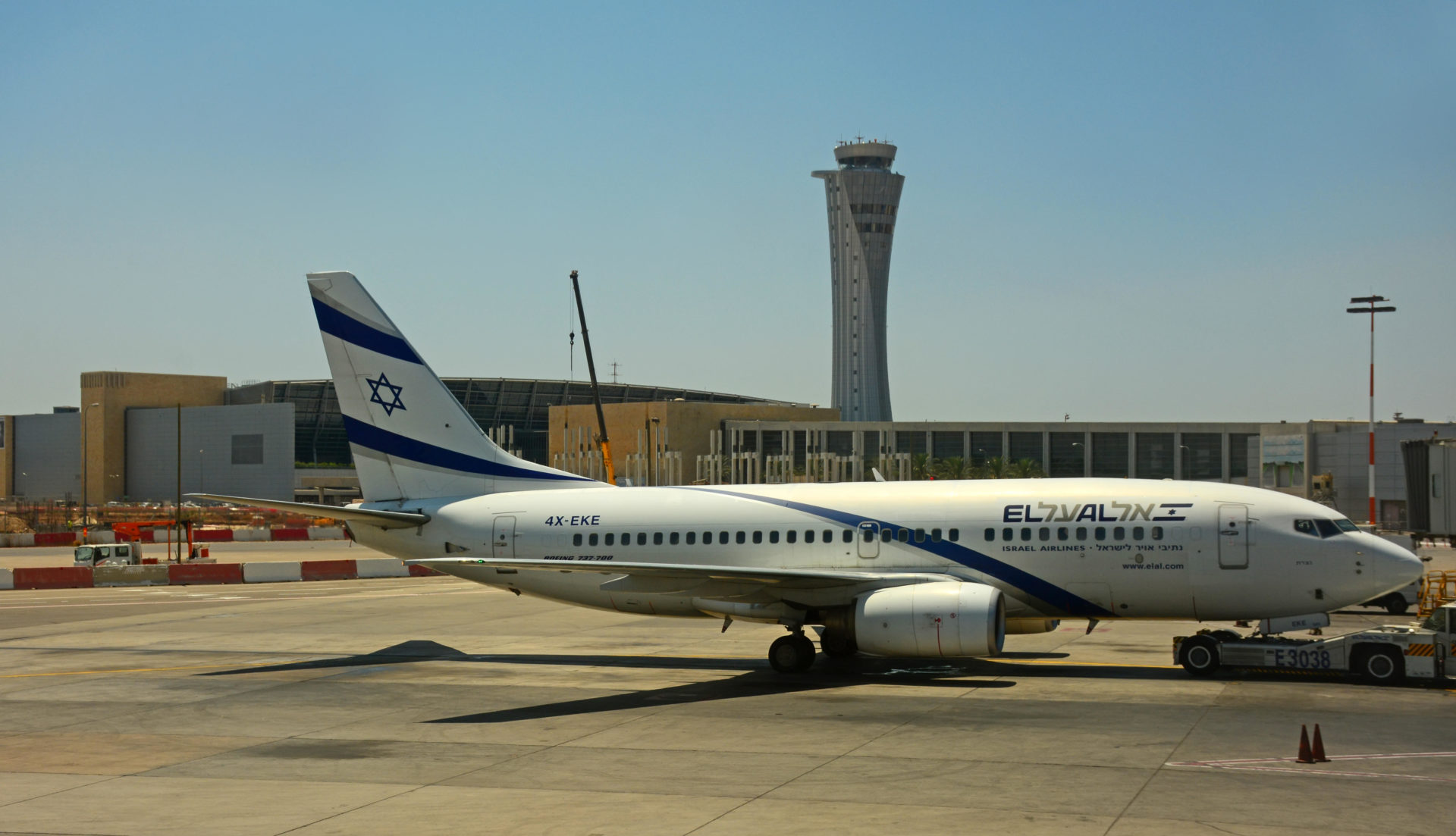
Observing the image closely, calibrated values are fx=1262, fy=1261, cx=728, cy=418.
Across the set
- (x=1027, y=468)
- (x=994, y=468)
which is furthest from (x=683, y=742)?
(x=994, y=468)

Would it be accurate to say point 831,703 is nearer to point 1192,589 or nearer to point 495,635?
point 1192,589

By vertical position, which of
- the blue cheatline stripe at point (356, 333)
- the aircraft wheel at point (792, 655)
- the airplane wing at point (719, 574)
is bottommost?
the aircraft wheel at point (792, 655)

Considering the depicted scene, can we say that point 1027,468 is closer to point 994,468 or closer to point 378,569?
point 994,468

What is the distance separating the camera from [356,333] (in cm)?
3156

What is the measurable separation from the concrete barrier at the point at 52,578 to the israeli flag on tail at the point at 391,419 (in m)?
29.9

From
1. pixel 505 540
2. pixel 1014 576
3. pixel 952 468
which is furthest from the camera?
pixel 952 468

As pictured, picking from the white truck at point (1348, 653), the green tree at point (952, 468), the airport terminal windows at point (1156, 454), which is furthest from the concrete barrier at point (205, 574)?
the airport terminal windows at point (1156, 454)

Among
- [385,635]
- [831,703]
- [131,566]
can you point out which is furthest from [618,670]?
[131,566]

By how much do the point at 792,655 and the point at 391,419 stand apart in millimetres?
11998

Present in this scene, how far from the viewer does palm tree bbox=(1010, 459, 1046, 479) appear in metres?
119

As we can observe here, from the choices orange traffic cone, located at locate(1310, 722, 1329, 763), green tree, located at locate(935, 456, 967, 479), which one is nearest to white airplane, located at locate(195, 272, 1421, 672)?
orange traffic cone, located at locate(1310, 722, 1329, 763)

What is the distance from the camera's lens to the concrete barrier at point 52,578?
54.2 m

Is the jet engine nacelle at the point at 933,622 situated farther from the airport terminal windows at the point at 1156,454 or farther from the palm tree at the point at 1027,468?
the airport terminal windows at the point at 1156,454

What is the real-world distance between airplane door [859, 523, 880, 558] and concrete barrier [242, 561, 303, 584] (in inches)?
1485
